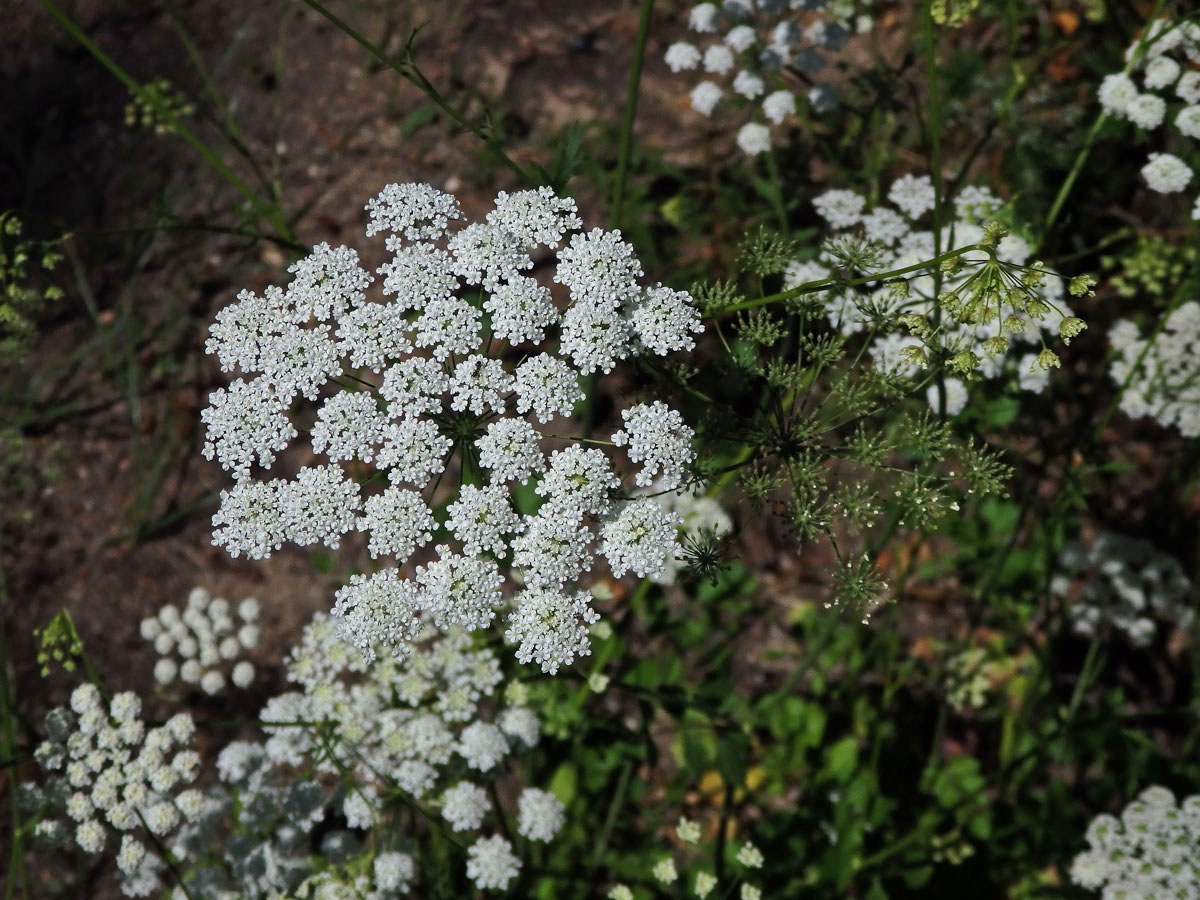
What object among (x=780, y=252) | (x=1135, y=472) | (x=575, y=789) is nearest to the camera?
(x=780, y=252)

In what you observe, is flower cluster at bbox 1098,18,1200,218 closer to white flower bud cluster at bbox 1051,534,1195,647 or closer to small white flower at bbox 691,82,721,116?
small white flower at bbox 691,82,721,116

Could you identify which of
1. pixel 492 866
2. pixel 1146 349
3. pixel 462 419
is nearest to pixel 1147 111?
pixel 1146 349

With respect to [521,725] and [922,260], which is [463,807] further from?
[922,260]

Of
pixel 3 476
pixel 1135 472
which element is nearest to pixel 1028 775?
pixel 1135 472

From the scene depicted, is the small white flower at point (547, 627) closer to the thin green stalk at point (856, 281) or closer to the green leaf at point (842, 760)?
the thin green stalk at point (856, 281)

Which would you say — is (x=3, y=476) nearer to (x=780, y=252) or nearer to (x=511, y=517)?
(x=511, y=517)

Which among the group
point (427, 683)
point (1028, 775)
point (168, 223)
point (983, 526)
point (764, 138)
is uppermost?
point (764, 138)
